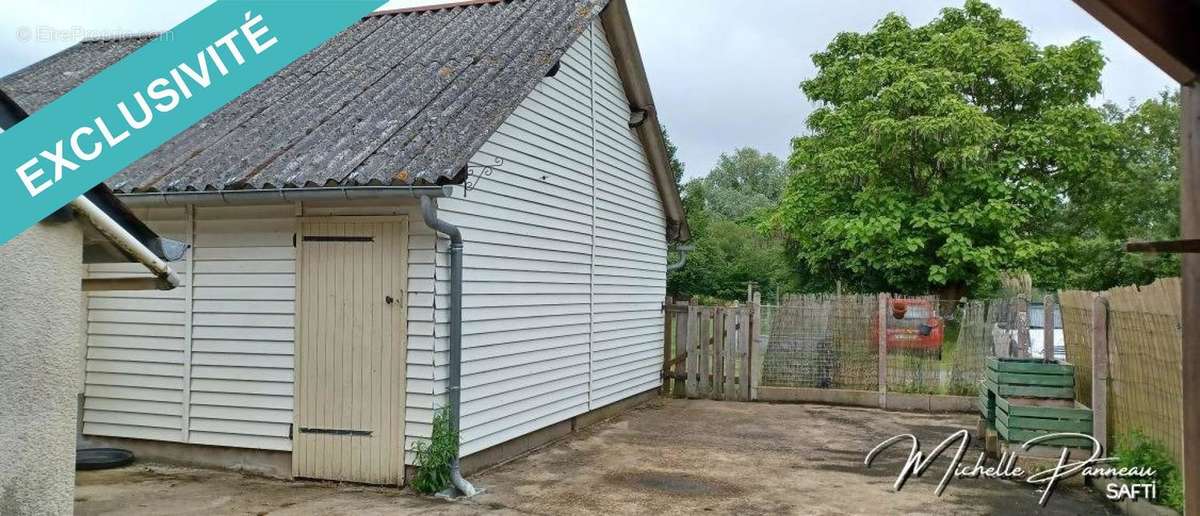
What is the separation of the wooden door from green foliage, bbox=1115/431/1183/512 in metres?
5.78

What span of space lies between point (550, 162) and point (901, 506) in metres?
5.00

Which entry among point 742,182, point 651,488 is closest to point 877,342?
point 651,488

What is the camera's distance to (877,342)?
12.9 meters

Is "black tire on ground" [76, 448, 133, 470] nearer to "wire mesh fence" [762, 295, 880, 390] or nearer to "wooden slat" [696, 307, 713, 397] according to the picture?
"wooden slat" [696, 307, 713, 397]

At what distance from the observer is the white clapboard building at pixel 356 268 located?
7.62 meters

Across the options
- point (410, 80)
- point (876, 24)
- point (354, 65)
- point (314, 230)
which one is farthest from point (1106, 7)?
point (876, 24)

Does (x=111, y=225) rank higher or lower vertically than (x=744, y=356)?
higher

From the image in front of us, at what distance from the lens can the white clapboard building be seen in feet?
25.0

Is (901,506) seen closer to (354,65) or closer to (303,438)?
(303,438)

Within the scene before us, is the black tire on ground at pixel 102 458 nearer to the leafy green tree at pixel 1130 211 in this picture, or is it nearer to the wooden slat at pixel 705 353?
the wooden slat at pixel 705 353

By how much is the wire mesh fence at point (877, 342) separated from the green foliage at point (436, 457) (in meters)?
7.01

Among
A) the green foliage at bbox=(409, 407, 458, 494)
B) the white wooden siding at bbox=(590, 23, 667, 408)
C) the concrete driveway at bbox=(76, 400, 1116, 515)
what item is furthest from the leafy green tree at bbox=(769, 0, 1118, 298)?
the green foliage at bbox=(409, 407, 458, 494)

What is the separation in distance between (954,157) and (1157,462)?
17.7 metres

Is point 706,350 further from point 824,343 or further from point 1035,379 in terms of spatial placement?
point 1035,379
